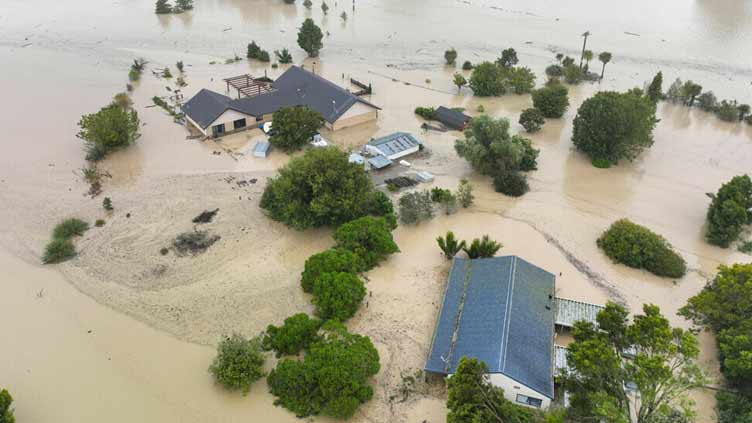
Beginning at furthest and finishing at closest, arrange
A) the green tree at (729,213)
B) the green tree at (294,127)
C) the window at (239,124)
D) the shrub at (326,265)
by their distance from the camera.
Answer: the window at (239,124) < the green tree at (294,127) < the green tree at (729,213) < the shrub at (326,265)

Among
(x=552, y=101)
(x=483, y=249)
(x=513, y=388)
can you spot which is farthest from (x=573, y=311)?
(x=552, y=101)

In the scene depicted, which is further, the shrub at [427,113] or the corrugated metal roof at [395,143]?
the shrub at [427,113]

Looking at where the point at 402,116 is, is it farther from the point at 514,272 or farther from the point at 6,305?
the point at 6,305

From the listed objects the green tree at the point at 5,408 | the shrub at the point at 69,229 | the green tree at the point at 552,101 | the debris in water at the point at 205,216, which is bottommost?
the green tree at the point at 5,408

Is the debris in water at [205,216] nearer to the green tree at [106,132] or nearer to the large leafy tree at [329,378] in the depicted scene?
the green tree at [106,132]

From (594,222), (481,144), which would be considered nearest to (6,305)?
(481,144)

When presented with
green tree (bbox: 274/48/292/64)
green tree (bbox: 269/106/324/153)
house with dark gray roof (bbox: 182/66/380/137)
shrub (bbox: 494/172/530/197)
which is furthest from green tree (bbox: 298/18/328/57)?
shrub (bbox: 494/172/530/197)

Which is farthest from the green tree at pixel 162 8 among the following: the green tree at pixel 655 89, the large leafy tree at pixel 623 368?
the large leafy tree at pixel 623 368
